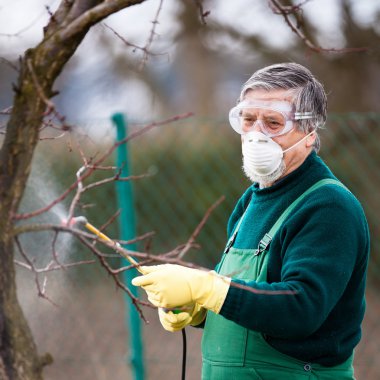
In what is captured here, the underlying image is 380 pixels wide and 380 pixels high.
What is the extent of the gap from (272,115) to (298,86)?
13cm

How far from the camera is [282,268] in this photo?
198 cm

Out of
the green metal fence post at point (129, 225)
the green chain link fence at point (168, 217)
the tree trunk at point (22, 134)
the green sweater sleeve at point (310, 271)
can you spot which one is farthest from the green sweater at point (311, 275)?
the green chain link fence at point (168, 217)

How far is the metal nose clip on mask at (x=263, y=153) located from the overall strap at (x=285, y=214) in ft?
0.44

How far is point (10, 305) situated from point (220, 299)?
0.55 m

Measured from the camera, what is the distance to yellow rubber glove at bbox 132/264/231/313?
76.1 inches

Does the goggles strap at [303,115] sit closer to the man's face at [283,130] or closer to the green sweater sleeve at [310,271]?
the man's face at [283,130]

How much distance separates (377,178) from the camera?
4668mm

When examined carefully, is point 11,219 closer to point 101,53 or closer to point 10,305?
point 10,305

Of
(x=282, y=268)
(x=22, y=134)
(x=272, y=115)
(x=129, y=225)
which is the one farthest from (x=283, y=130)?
(x=129, y=225)

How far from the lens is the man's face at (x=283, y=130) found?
85.5 inches

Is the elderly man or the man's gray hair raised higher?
the man's gray hair

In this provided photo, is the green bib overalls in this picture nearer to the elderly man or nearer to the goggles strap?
the elderly man

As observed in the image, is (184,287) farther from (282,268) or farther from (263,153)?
(263,153)

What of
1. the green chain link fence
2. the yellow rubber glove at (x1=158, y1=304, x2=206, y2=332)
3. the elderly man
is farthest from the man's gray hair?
the green chain link fence
